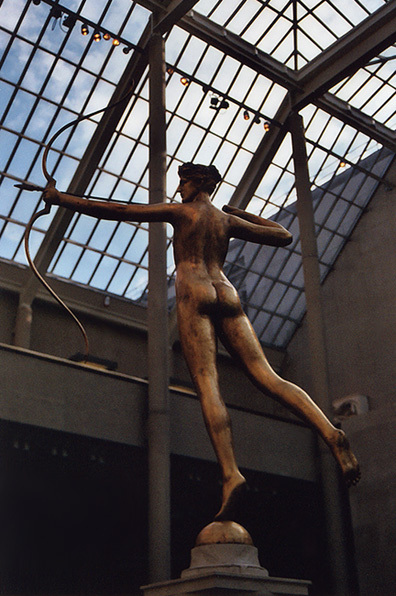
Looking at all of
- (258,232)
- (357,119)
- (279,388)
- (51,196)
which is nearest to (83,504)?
(258,232)

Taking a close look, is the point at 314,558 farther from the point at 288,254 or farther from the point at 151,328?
the point at 288,254

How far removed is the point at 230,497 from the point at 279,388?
0.96 m

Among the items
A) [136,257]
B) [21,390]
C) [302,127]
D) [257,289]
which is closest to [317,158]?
[302,127]

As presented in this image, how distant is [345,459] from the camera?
5438 millimetres

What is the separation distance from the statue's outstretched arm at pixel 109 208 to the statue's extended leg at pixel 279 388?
1.15 meters

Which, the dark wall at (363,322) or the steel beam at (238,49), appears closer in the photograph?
the steel beam at (238,49)

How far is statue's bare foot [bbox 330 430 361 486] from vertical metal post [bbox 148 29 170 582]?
12.8m

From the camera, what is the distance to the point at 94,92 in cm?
2639

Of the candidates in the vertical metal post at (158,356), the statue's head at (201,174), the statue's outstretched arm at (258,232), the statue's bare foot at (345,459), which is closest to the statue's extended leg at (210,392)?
the statue's bare foot at (345,459)

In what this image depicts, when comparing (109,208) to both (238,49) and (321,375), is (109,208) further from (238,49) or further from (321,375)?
(238,49)

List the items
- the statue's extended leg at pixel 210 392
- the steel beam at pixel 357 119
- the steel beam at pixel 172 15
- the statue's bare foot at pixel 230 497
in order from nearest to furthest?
the statue's bare foot at pixel 230 497 < the statue's extended leg at pixel 210 392 < the steel beam at pixel 172 15 < the steel beam at pixel 357 119

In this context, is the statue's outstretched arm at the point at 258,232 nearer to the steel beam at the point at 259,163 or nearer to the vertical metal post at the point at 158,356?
the vertical metal post at the point at 158,356

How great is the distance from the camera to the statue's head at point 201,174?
7012mm

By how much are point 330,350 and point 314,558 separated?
10674mm
